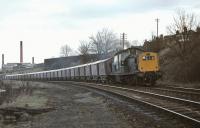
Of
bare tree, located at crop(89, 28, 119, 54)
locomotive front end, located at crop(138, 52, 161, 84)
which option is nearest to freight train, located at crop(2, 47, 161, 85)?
locomotive front end, located at crop(138, 52, 161, 84)

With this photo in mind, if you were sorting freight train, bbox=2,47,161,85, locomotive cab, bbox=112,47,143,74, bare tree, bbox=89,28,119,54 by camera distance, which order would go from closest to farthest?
1. freight train, bbox=2,47,161,85
2. locomotive cab, bbox=112,47,143,74
3. bare tree, bbox=89,28,119,54

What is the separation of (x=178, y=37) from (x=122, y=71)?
15.8 meters

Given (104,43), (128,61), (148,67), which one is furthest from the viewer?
(104,43)

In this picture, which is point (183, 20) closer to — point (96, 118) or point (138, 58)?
point (138, 58)

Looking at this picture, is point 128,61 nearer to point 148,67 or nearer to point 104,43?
point 148,67

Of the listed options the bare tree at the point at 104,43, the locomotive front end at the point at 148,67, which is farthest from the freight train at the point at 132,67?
the bare tree at the point at 104,43

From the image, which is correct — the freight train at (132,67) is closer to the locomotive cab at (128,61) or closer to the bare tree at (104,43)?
the locomotive cab at (128,61)

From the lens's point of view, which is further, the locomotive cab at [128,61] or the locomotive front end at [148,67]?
the locomotive cab at [128,61]

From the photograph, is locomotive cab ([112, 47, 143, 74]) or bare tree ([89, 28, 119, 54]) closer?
locomotive cab ([112, 47, 143, 74])

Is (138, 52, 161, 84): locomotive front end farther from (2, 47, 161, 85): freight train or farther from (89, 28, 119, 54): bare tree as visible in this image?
(89, 28, 119, 54): bare tree

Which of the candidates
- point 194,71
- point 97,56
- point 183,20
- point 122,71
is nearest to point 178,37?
point 183,20

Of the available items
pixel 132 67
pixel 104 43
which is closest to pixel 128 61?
pixel 132 67

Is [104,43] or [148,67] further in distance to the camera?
[104,43]

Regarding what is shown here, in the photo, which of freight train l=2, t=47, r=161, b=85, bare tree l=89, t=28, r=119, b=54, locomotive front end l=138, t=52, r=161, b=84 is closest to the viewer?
locomotive front end l=138, t=52, r=161, b=84
